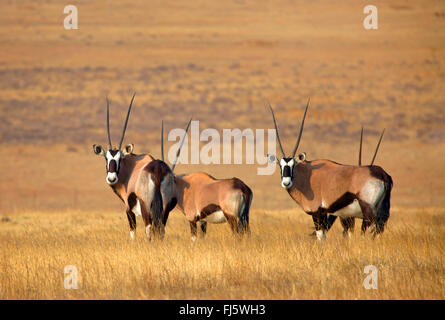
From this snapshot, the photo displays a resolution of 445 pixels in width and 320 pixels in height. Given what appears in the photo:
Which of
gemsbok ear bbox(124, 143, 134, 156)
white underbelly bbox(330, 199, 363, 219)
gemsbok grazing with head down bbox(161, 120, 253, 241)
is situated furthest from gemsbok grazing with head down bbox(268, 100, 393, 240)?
gemsbok ear bbox(124, 143, 134, 156)

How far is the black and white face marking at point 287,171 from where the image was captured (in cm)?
1145

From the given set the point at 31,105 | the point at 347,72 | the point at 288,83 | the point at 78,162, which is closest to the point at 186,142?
the point at 78,162

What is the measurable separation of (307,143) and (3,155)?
14016mm

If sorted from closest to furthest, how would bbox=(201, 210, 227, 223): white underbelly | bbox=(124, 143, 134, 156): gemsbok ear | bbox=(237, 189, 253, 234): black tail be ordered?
bbox=(237, 189, 253, 234): black tail → bbox=(201, 210, 227, 223): white underbelly → bbox=(124, 143, 134, 156): gemsbok ear

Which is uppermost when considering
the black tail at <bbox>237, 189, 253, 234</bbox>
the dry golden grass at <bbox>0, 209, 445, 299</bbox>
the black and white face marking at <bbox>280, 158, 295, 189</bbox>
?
the black and white face marking at <bbox>280, 158, 295, 189</bbox>

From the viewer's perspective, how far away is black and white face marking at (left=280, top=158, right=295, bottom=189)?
11.5 m

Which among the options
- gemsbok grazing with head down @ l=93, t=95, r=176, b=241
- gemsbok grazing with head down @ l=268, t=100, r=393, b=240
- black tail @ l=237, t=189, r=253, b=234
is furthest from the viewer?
gemsbok grazing with head down @ l=93, t=95, r=176, b=241

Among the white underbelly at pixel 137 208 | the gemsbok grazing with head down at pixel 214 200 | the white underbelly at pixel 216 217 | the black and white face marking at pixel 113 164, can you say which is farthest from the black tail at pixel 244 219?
the black and white face marking at pixel 113 164

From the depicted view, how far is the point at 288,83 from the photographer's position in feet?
157

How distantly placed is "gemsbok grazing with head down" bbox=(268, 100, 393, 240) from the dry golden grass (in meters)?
0.39

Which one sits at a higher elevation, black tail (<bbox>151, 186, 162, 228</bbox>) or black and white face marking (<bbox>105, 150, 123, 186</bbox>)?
black and white face marking (<bbox>105, 150, 123, 186</bbox>)

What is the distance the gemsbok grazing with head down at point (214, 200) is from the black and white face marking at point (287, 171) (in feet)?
1.79

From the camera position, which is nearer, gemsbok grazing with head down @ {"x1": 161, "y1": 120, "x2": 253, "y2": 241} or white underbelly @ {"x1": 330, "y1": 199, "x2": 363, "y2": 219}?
white underbelly @ {"x1": 330, "y1": 199, "x2": 363, "y2": 219}

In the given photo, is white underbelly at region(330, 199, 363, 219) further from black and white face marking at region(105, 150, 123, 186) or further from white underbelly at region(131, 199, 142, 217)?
black and white face marking at region(105, 150, 123, 186)
